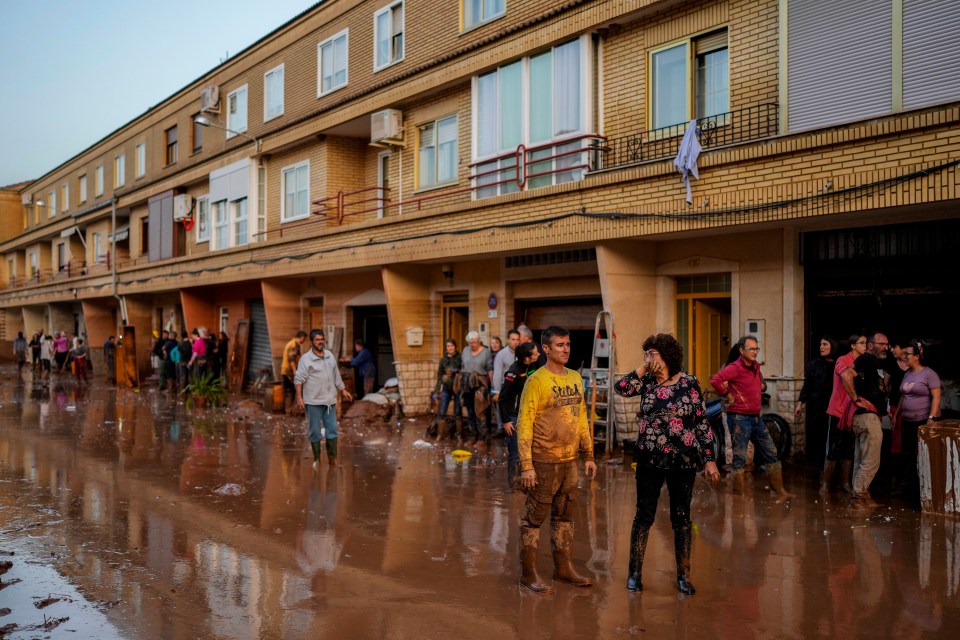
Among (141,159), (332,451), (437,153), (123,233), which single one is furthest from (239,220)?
(332,451)

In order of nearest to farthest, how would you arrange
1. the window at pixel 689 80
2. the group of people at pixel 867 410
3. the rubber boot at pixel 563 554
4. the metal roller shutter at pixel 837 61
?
the rubber boot at pixel 563 554
the group of people at pixel 867 410
the metal roller shutter at pixel 837 61
the window at pixel 689 80

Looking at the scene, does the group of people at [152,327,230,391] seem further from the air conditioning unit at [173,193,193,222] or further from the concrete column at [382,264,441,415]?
the concrete column at [382,264,441,415]

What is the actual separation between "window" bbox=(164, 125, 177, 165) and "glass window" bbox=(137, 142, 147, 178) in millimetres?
2051

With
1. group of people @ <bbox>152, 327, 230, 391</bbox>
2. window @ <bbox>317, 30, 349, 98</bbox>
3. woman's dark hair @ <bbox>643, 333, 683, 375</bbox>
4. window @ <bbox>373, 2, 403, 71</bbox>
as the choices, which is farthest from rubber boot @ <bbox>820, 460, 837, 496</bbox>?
group of people @ <bbox>152, 327, 230, 391</bbox>

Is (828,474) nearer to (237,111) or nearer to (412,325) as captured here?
(412,325)

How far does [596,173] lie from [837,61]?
375cm

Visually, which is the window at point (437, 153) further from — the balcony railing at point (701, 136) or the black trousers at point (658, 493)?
the black trousers at point (658, 493)

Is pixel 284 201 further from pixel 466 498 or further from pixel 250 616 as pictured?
pixel 250 616

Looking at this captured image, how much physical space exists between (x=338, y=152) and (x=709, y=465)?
648 inches

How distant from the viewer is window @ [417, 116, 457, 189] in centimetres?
1698

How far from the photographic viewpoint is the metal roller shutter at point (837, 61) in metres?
9.39

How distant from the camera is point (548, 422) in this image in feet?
19.9

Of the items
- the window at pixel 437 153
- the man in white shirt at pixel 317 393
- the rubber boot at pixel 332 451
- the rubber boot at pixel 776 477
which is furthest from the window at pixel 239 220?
the rubber boot at pixel 776 477

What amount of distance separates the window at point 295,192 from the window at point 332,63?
85.1 inches
